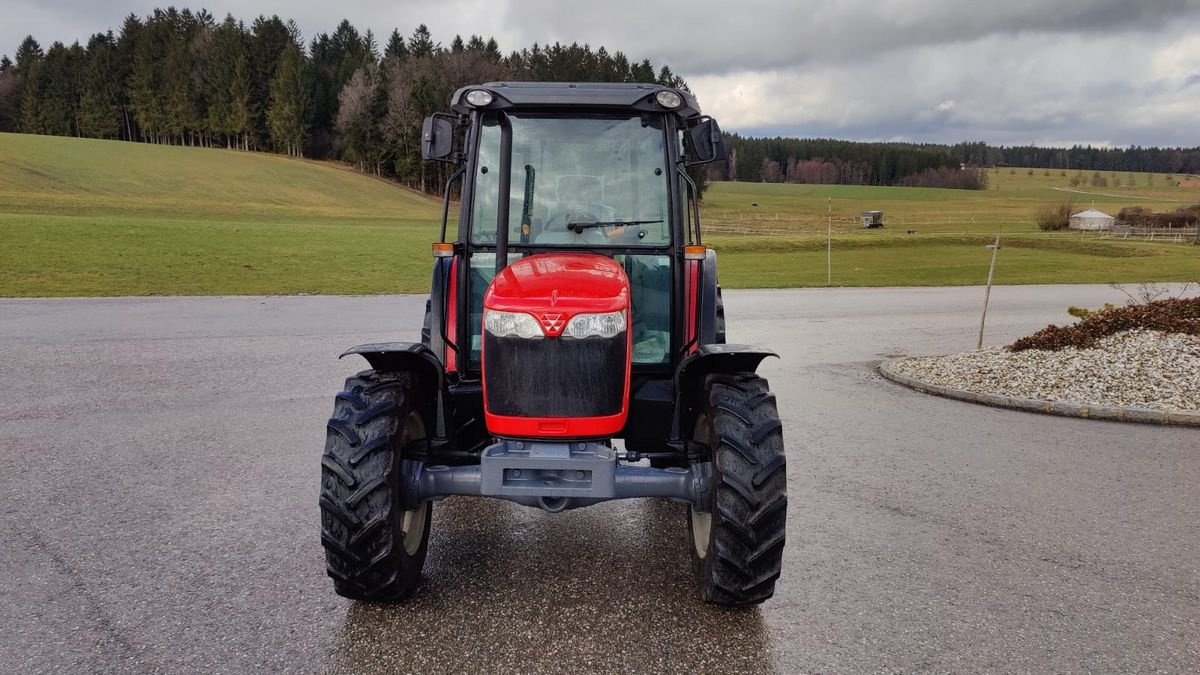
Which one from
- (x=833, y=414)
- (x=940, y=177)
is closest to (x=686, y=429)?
(x=833, y=414)

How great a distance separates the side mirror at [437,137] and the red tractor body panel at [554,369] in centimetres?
116

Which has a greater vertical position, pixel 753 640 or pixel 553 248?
pixel 553 248

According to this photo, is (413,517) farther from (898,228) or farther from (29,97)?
(29,97)

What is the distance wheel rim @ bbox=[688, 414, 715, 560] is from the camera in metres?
4.04

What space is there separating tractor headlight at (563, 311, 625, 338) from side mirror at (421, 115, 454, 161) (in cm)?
146

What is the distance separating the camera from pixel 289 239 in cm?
3077

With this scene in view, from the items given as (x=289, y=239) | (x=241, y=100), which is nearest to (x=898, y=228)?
(x=289, y=239)

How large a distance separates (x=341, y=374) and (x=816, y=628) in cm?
762

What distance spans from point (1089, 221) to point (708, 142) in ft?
220

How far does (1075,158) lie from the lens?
145 meters

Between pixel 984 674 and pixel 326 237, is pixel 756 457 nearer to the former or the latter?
pixel 984 674

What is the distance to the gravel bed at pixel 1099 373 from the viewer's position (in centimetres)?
852

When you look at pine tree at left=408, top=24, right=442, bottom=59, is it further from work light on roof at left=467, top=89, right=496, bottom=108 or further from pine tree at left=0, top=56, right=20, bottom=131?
work light on roof at left=467, top=89, right=496, bottom=108

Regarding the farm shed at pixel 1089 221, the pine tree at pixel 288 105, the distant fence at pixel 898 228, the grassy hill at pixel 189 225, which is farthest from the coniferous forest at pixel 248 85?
the farm shed at pixel 1089 221
